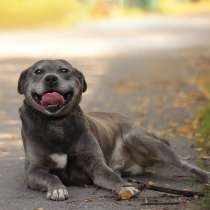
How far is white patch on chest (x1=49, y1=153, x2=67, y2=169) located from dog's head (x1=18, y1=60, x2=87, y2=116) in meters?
0.34

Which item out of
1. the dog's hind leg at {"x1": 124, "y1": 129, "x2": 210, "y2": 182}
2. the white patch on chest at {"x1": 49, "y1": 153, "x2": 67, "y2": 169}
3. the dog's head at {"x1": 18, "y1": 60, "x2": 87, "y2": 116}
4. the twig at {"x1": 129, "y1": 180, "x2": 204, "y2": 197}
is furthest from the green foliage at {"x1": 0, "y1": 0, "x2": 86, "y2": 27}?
the twig at {"x1": 129, "y1": 180, "x2": 204, "y2": 197}

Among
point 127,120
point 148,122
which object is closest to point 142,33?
point 148,122

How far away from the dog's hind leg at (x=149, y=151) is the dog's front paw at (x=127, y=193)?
0.92m

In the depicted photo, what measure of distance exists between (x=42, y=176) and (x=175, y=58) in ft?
50.2

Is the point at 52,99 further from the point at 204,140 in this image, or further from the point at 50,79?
the point at 204,140

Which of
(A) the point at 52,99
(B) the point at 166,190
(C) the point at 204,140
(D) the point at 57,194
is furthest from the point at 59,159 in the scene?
(C) the point at 204,140

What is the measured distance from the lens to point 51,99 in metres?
6.19

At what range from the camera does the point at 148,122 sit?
34.8ft

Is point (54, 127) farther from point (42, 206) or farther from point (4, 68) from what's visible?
point (4, 68)

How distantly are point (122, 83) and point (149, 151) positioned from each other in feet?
28.5

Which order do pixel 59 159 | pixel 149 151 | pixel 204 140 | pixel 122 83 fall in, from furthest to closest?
pixel 122 83 < pixel 204 140 < pixel 149 151 < pixel 59 159

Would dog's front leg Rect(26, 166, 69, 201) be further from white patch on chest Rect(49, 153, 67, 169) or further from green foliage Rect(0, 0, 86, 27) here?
green foliage Rect(0, 0, 86, 27)

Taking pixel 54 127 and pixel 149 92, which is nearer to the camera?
pixel 54 127

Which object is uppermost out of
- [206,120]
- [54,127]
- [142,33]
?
[54,127]
